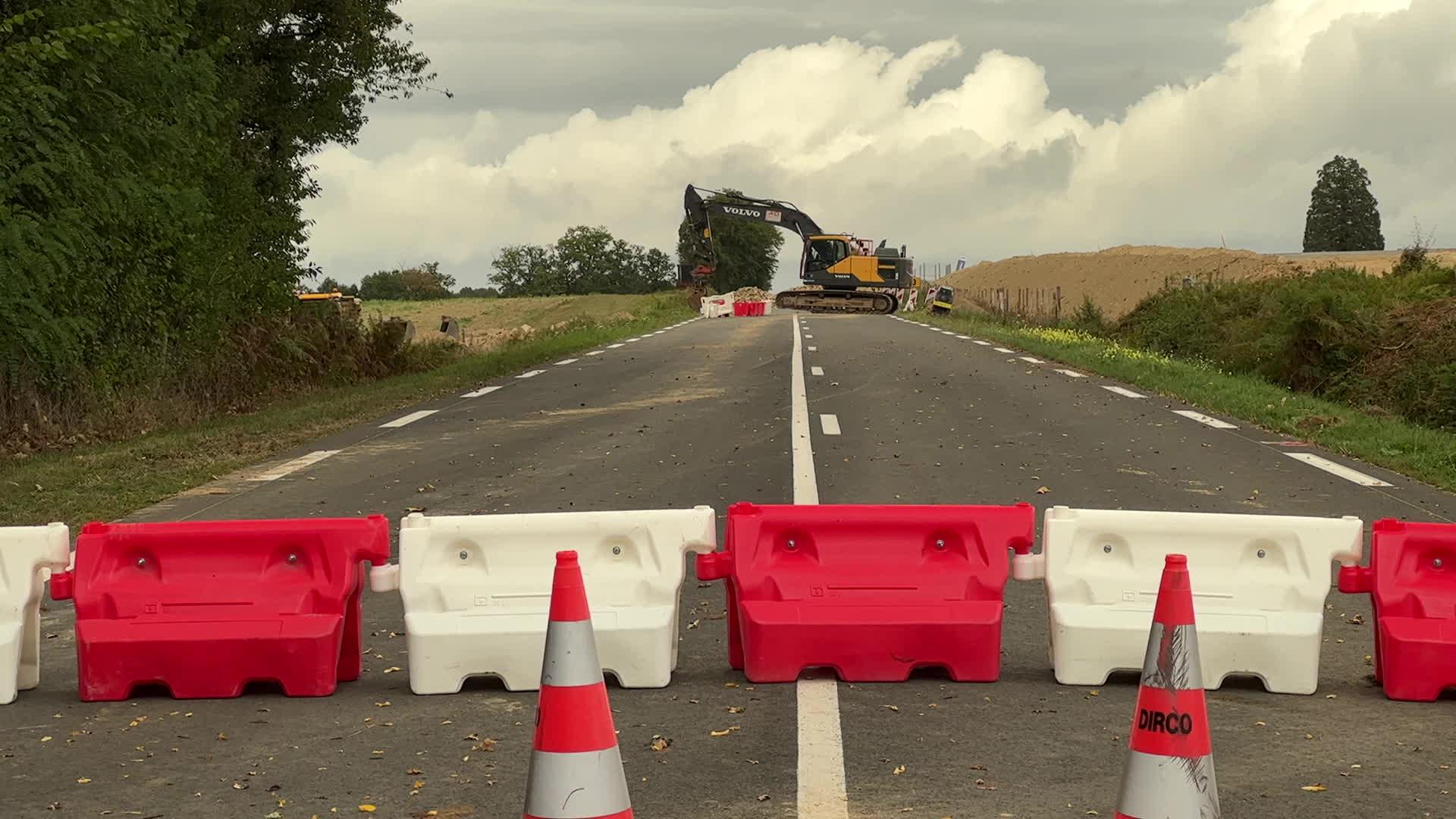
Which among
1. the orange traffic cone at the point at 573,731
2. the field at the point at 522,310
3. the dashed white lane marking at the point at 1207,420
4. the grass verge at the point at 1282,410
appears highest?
the orange traffic cone at the point at 573,731

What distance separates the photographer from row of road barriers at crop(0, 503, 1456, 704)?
6.02 m

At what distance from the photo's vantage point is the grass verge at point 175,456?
35.3 feet

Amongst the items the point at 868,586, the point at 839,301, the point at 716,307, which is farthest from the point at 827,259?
the point at 868,586

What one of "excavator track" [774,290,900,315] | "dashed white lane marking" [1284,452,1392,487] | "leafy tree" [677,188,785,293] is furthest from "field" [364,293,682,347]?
"dashed white lane marking" [1284,452,1392,487]

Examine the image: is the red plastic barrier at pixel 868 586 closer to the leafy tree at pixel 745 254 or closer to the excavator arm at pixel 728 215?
the excavator arm at pixel 728 215

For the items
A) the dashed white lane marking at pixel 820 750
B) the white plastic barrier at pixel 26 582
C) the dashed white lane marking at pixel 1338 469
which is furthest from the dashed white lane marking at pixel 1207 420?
the white plastic barrier at pixel 26 582

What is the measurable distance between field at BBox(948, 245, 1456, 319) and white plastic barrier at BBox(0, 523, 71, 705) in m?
61.6

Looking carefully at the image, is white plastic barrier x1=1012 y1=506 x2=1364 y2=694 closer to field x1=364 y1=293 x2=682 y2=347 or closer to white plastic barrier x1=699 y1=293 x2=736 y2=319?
white plastic barrier x1=699 y1=293 x2=736 y2=319

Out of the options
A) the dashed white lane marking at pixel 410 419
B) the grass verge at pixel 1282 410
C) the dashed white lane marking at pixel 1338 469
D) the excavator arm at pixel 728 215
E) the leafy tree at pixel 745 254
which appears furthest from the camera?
the leafy tree at pixel 745 254

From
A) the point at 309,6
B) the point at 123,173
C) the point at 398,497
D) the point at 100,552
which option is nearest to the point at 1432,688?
the point at 100,552

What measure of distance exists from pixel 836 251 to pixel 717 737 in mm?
52425

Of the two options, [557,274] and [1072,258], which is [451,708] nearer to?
[1072,258]

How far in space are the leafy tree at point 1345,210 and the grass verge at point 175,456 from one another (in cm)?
8603

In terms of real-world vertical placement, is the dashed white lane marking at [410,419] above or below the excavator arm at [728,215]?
below
